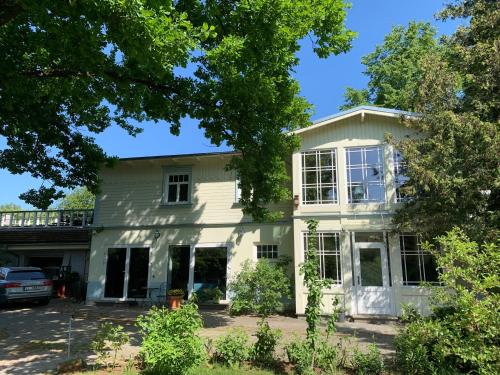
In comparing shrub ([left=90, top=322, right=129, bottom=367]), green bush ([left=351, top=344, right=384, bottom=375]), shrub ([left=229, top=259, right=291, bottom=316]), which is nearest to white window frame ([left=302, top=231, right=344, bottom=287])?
shrub ([left=229, top=259, right=291, bottom=316])

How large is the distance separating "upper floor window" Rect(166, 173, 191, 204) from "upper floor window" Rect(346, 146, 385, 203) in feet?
23.0

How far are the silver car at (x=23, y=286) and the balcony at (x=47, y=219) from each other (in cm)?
392

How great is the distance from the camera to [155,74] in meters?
7.93

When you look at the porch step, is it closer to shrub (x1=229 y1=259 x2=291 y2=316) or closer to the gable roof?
shrub (x1=229 y1=259 x2=291 y2=316)

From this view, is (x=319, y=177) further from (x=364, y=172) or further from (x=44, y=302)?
(x=44, y=302)

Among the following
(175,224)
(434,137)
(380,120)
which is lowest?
(175,224)

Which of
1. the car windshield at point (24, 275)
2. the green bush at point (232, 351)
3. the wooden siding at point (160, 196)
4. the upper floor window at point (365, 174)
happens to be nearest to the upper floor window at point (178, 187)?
the wooden siding at point (160, 196)

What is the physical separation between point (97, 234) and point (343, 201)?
36.1 feet

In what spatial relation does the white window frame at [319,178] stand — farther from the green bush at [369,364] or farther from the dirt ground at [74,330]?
the green bush at [369,364]

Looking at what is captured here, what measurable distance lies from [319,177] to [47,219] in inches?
633

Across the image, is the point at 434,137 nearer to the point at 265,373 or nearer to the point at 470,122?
the point at 470,122

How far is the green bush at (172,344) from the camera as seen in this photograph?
571cm

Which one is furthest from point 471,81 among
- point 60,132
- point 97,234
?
point 97,234

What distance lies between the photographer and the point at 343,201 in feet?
48.4
